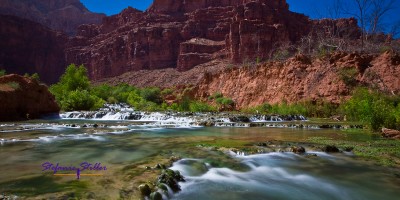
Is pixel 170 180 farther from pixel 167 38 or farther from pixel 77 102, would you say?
pixel 167 38

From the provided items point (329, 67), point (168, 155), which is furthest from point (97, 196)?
point (329, 67)

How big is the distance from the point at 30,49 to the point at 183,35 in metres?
59.3

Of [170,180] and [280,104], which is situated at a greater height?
[280,104]

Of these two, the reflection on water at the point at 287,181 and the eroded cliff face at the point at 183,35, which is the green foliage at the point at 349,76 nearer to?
the reflection on water at the point at 287,181

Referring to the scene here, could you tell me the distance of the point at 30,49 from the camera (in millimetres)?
108875

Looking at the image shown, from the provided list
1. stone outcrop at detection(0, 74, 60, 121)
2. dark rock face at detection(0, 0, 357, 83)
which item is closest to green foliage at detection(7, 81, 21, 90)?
stone outcrop at detection(0, 74, 60, 121)

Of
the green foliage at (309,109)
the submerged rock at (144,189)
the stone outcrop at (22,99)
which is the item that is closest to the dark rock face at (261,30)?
the green foliage at (309,109)

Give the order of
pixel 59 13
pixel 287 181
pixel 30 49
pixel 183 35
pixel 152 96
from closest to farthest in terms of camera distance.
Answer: pixel 287 181, pixel 152 96, pixel 183 35, pixel 30 49, pixel 59 13

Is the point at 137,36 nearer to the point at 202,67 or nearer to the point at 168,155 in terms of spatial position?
the point at 202,67

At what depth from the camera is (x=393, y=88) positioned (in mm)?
24219

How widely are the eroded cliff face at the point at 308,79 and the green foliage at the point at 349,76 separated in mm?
130

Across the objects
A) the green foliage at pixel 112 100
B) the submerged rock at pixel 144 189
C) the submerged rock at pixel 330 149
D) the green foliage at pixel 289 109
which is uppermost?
the green foliage at pixel 112 100

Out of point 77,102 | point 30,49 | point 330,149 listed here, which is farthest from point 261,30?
point 30,49

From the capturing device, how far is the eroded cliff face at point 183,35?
74375 millimetres
